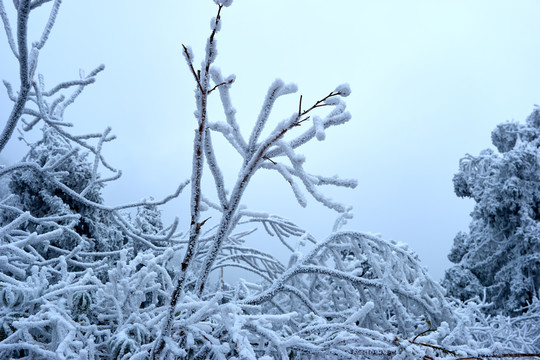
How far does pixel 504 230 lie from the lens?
12.1 m

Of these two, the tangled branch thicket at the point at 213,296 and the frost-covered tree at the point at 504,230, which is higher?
the frost-covered tree at the point at 504,230

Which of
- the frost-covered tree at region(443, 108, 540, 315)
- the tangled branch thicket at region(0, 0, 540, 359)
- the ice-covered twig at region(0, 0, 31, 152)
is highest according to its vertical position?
the frost-covered tree at region(443, 108, 540, 315)

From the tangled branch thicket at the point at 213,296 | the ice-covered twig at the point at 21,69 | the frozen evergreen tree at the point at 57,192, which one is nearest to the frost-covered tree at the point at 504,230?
the tangled branch thicket at the point at 213,296

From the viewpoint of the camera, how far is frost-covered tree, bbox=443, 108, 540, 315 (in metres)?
11.1

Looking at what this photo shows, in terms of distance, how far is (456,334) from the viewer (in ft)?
7.91

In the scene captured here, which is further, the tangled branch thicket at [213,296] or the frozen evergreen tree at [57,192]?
the frozen evergreen tree at [57,192]

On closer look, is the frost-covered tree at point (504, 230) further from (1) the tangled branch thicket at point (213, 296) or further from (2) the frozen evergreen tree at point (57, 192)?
(2) the frozen evergreen tree at point (57, 192)

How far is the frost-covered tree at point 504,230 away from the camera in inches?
439

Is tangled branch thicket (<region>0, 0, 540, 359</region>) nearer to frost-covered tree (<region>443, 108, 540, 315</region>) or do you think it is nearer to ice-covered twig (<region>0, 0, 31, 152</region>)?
ice-covered twig (<region>0, 0, 31, 152</region>)

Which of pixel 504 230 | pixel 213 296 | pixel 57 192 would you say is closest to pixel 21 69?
pixel 213 296

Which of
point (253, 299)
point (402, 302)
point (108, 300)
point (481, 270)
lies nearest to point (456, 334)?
point (402, 302)

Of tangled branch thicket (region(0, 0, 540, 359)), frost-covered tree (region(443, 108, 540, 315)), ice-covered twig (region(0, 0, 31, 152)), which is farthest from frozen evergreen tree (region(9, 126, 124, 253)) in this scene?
frost-covered tree (region(443, 108, 540, 315))

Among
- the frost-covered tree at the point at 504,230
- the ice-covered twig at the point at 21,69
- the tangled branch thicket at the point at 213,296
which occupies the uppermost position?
the frost-covered tree at the point at 504,230

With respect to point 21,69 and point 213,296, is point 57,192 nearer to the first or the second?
point 21,69
